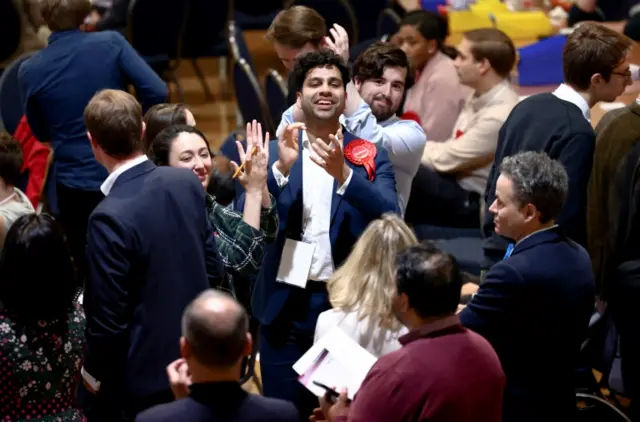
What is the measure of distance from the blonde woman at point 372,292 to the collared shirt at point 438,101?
2.62 m

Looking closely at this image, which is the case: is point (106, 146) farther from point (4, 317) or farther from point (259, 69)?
point (259, 69)

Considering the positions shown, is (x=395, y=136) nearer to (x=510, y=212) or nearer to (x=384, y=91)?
(x=384, y=91)

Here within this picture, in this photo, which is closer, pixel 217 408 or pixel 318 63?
pixel 217 408

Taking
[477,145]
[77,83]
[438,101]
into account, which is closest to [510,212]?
[477,145]

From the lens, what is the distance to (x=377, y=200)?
11.0 feet

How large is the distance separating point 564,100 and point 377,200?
91 cm

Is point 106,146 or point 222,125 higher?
point 106,146

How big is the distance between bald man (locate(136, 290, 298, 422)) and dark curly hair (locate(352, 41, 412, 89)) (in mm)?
1828

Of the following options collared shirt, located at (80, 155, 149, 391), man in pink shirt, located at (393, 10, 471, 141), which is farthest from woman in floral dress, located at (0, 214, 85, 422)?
man in pink shirt, located at (393, 10, 471, 141)

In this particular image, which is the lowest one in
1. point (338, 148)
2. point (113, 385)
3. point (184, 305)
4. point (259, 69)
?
point (259, 69)

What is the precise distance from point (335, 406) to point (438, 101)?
3164 millimetres

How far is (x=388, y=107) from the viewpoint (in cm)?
397

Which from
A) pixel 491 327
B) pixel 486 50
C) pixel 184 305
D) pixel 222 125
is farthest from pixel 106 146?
pixel 222 125

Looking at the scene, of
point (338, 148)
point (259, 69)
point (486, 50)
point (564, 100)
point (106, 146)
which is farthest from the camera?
point (259, 69)
